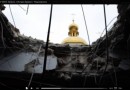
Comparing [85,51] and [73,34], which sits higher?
[73,34]

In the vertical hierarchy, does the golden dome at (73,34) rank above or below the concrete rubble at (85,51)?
above

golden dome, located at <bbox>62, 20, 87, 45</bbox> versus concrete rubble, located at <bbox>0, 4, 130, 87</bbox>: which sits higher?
golden dome, located at <bbox>62, 20, 87, 45</bbox>

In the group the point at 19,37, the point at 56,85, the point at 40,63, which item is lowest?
the point at 56,85

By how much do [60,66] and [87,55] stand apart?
100cm

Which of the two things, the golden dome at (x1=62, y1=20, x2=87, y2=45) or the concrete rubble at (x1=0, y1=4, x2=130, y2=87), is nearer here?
the concrete rubble at (x1=0, y1=4, x2=130, y2=87)

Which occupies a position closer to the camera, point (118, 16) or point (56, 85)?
point (56, 85)

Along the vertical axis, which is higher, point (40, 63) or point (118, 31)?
point (118, 31)

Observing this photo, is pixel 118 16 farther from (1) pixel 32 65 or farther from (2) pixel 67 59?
(1) pixel 32 65

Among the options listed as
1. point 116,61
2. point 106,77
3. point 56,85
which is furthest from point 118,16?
point 56,85

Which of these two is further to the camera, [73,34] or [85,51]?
[73,34]

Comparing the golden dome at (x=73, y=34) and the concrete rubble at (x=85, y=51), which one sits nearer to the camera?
the concrete rubble at (x=85, y=51)

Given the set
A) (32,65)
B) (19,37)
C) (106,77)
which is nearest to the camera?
(106,77)

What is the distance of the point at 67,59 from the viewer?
8820 mm

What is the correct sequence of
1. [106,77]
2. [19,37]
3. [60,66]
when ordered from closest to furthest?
[106,77] → [60,66] → [19,37]
